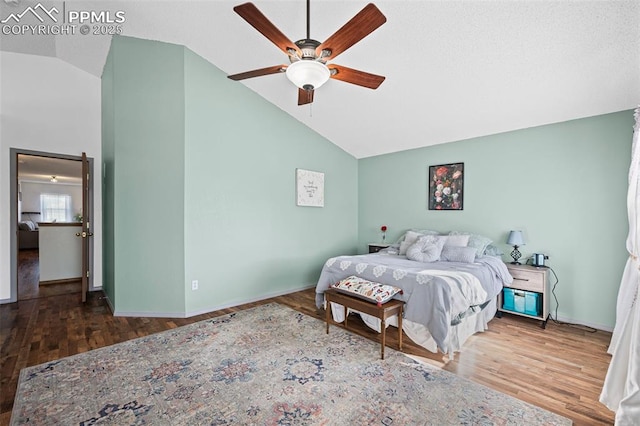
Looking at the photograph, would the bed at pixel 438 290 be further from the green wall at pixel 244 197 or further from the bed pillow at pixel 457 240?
the green wall at pixel 244 197


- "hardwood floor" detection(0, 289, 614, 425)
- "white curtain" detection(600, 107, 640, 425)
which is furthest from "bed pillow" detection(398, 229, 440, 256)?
"white curtain" detection(600, 107, 640, 425)

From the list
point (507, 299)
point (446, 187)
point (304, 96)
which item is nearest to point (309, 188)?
point (446, 187)

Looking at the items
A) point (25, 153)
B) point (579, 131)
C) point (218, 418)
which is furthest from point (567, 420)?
point (25, 153)

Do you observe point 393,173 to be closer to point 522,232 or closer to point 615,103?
point 522,232

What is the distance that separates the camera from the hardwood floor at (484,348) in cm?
211

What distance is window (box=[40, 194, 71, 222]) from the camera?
1041 cm

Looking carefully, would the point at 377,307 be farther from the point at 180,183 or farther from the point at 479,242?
the point at 180,183

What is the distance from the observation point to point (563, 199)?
11.6 feet

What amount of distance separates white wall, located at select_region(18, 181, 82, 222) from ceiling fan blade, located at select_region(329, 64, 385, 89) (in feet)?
39.8

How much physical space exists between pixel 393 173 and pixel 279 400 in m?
4.26

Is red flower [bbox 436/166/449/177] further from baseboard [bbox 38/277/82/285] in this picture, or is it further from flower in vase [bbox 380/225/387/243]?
baseboard [bbox 38/277/82/285]

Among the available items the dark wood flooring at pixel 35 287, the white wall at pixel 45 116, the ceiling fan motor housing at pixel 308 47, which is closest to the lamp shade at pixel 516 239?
the ceiling fan motor housing at pixel 308 47

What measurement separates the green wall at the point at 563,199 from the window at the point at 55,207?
1287 centimetres

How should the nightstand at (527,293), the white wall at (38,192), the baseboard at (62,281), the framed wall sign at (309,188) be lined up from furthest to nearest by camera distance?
the white wall at (38,192) < the baseboard at (62,281) < the framed wall sign at (309,188) < the nightstand at (527,293)
